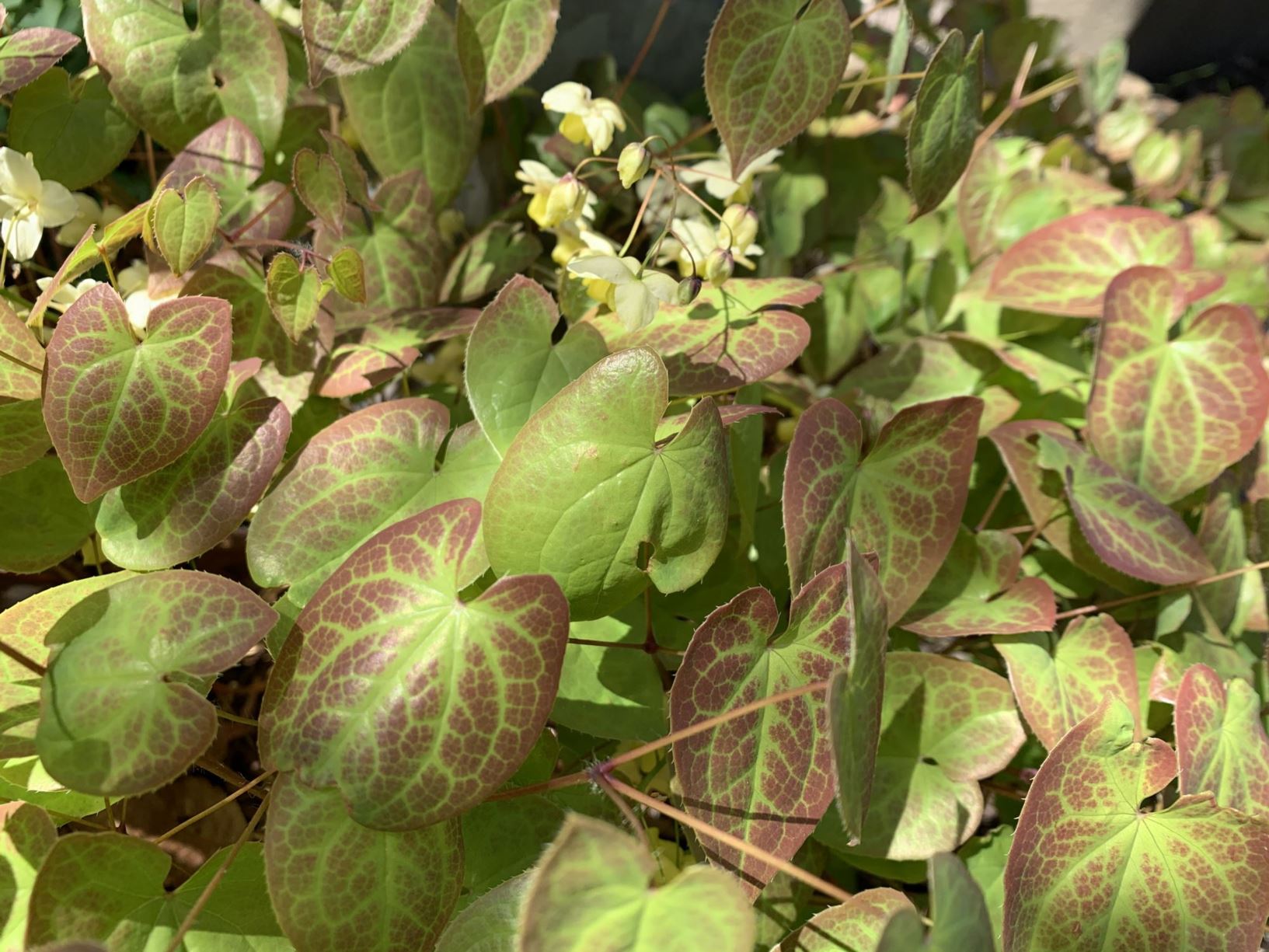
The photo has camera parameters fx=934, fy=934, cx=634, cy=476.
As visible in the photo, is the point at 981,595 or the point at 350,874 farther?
the point at 981,595

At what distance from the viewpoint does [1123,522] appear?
37.4 inches

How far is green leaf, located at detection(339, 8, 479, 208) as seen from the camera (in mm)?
1079

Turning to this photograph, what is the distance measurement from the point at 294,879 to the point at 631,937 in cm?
26

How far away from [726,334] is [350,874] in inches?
22.4

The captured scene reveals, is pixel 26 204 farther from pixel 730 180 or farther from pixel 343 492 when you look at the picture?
pixel 730 180

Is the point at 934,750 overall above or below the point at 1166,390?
below

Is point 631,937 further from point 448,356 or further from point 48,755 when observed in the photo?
point 448,356

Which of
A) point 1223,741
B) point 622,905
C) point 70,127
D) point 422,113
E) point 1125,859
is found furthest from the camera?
point 422,113

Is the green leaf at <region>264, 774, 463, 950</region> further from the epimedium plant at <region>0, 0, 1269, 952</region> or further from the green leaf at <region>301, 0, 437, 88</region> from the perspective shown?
the green leaf at <region>301, 0, 437, 88</region>

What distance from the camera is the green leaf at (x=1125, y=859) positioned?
75 cm

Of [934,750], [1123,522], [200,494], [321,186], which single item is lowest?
[934,750]

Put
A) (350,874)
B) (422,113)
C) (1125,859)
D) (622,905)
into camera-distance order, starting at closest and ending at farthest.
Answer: (622,905)
(350,874)
(1125,859)
(422,113)

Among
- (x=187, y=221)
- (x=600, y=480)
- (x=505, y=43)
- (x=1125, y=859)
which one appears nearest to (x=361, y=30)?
Result: (x=505, y=43)

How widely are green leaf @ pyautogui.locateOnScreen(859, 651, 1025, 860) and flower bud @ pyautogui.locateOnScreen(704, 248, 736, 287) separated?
0.40m
